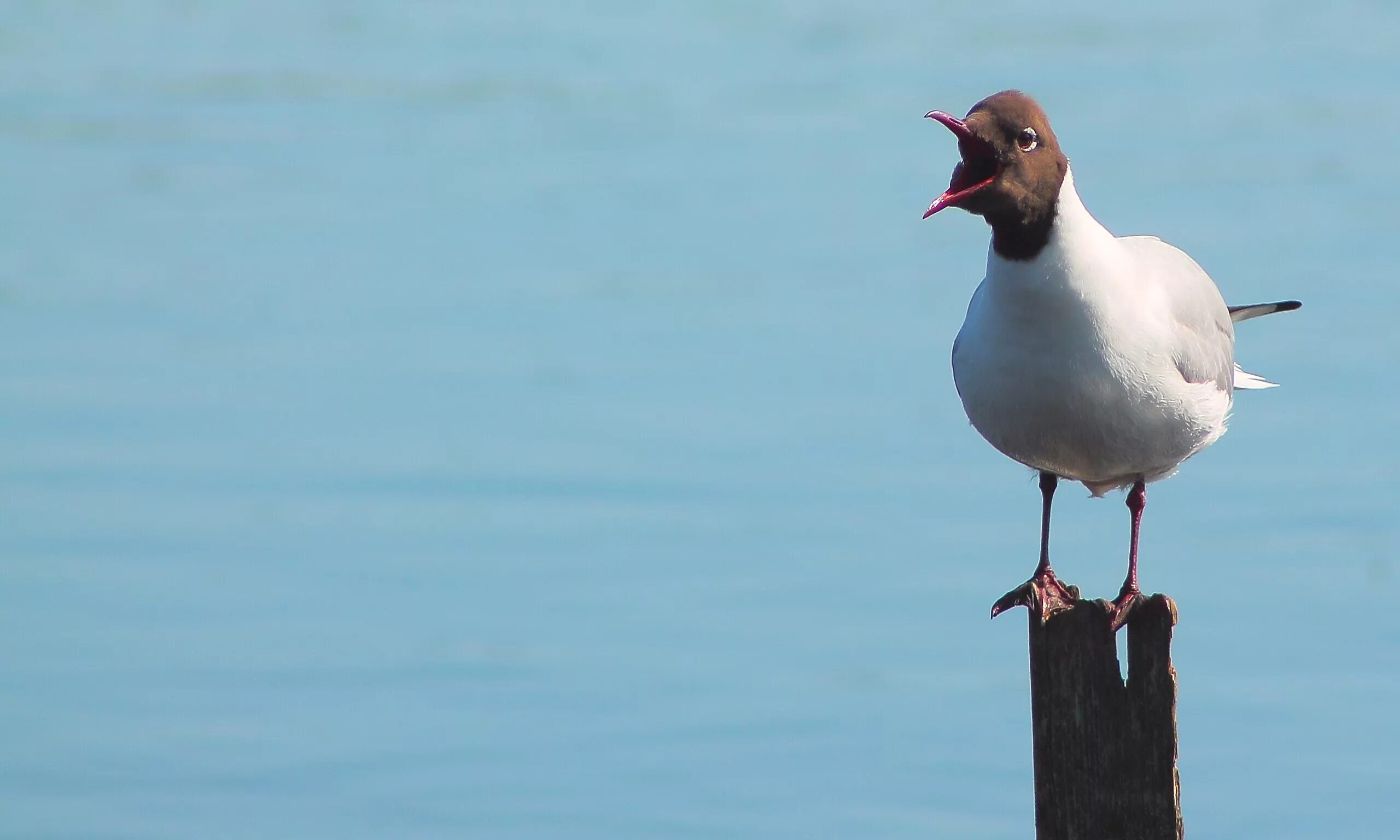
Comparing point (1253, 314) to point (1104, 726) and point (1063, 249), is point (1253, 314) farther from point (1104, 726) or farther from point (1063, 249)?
point (1104, 726)

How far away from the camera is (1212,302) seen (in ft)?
19.2

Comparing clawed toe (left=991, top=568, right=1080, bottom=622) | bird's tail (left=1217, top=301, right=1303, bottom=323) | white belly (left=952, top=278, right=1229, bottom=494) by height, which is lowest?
clawed toe (left=991, top=568, right=1080, bottom=622)

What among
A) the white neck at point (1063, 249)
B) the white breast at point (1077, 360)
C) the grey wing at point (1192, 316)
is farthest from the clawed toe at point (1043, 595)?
the white neck at point (1063, 249)

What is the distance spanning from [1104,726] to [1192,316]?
4.39 ft

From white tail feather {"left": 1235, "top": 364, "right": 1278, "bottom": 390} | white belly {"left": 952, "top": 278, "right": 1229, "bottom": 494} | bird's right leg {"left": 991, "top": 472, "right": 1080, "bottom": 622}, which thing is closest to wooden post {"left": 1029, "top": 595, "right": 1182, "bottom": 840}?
bird's right leg {"left": 991, "top": 472, "right": 1080, "bottom": 622}

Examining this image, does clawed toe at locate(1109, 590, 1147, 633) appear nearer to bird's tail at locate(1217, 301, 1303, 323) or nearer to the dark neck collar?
the dark neck collar

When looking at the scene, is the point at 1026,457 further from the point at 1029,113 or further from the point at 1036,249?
the point at 1029,113

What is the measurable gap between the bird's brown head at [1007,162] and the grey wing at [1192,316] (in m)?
0.61

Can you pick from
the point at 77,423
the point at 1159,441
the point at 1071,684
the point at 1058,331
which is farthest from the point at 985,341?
the point at 77,423

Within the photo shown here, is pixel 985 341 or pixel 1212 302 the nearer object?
pixel 985 341

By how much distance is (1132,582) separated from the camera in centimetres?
527

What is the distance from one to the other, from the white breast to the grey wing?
0.07ft

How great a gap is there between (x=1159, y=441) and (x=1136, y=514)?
0.65 meters

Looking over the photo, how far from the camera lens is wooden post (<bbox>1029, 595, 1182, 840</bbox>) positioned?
4.85m
